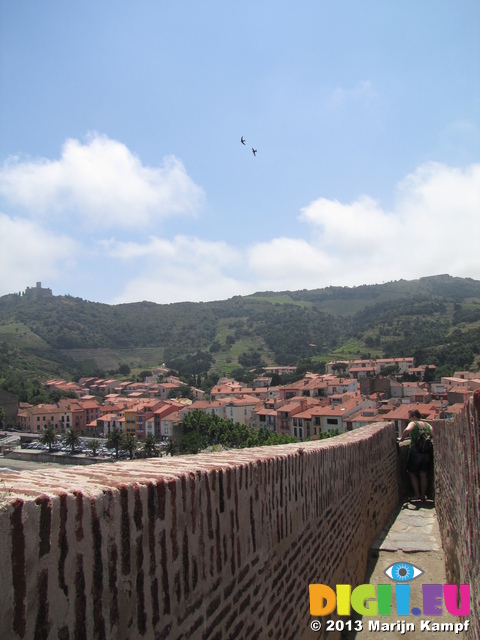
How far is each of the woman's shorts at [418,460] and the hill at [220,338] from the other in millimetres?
77998

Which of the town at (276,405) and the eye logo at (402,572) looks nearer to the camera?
the eye logo at (402,572)

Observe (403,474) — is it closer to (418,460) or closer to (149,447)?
(418,460)

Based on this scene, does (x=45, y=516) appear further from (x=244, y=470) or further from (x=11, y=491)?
(x=244, y=470)

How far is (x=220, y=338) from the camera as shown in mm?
177500

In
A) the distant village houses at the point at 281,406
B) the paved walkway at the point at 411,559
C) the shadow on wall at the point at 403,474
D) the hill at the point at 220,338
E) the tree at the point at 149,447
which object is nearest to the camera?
the paved walkway at the point at 411,559

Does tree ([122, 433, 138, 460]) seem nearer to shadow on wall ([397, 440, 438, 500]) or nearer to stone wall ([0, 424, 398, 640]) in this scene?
shadow on wall ([397, 440, 438, 500])

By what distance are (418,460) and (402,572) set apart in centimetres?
326

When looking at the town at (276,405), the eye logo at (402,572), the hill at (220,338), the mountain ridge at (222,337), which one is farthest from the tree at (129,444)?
the eye logo at (402,572)

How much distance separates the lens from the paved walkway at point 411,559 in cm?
439

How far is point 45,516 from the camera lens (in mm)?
1489

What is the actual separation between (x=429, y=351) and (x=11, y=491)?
10092 centimetres

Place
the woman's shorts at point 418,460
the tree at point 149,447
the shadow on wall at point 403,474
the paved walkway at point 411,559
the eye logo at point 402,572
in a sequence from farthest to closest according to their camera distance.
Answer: the tree at point 149,447 < the shadow on wall at point 403,474 < the woman's shorts at point 418,460 < the eye logo at point 402,572 < the paved walkway at point 411,559

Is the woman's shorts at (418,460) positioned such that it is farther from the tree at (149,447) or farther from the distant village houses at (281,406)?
the tree at (149,447)

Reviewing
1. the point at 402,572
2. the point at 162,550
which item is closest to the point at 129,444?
the point at 402,572
